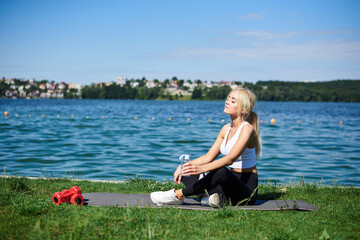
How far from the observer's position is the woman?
14.8 ft

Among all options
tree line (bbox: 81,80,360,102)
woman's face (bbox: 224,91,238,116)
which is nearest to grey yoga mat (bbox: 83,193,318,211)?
woman's face (bbox: 224,91,238,116)

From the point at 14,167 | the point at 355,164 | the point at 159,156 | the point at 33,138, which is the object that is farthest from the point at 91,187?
the point at 33,138

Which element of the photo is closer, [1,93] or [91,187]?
[91,187]

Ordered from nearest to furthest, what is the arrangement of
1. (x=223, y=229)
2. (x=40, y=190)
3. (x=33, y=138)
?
1. (x=223, y=229)
2. (x=40, y=190)
3. (x=33, y=138)

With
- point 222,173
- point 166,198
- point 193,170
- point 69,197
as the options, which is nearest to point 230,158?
point 222,173

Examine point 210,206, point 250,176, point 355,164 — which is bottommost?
point 355,164

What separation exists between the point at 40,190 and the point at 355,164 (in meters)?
11.3

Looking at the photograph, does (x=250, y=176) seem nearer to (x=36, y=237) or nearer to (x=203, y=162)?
(x=203, y=162)

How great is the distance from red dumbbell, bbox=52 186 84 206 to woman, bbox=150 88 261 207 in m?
0.97

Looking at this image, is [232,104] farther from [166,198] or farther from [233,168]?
[166,198]

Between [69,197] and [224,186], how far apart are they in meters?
2.08

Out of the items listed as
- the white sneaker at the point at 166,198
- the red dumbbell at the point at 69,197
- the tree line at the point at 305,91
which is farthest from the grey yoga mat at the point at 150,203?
the tree line at the point at 305,91

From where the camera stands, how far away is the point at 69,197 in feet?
15.6

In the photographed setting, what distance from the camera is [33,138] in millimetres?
18438
